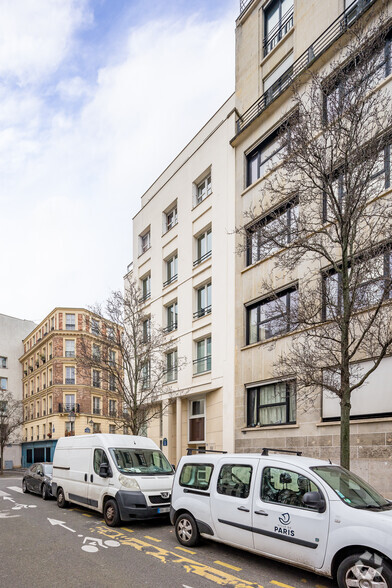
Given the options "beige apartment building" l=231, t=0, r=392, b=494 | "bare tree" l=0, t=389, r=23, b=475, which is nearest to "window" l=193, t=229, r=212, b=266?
"beige apartment building" l=231, t=0, r=392, b=494

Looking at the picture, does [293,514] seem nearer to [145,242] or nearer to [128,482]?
[128,482]

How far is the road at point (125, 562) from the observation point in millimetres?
6609

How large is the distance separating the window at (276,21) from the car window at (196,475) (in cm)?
1632

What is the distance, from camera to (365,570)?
5.81m

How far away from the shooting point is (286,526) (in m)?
6.78

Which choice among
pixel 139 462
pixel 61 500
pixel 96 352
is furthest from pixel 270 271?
pixel 61 500

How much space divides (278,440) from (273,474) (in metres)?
8.58

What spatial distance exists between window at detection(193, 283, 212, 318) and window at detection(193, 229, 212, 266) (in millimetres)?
1276

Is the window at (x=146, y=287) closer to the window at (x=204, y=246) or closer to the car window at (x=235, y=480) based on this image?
the window at (x=204, y=246)

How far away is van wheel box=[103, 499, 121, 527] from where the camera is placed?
10.4 m

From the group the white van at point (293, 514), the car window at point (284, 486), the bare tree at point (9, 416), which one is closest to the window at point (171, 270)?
the white van at point (293, 514)

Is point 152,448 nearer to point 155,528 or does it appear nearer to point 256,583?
point 155,528

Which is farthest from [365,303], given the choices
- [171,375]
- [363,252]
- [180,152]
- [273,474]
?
[180,152]

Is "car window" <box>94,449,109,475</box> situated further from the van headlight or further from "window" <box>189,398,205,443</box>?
"window" <box>189,398,205,443</box>
